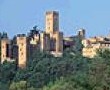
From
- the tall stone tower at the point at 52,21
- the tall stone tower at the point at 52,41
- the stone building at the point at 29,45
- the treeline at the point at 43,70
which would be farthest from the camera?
the tall stone tower at the point at 52,21

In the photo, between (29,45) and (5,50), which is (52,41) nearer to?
(29,45)

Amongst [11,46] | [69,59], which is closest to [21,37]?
[11,46]

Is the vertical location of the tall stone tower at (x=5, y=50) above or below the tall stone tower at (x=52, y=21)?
below

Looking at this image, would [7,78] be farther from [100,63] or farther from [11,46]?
[100,63]

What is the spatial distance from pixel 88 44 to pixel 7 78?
9.02 meters

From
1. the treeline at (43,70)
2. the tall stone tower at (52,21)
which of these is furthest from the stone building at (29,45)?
the treeline at (43,70)

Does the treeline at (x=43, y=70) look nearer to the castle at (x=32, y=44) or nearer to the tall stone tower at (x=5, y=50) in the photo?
the castle at (x=32, y=44)

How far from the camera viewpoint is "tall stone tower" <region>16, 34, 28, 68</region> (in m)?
56.0

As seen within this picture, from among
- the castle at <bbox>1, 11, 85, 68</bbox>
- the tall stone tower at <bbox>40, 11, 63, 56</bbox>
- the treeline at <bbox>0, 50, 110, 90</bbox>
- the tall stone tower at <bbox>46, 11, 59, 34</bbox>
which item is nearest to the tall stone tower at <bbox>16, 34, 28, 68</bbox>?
the castle at <bbox>1, 11, 85, 68</bbox>

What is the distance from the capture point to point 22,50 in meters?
57.2

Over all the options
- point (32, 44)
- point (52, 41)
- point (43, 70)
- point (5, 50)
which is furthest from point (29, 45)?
point (43, 70)

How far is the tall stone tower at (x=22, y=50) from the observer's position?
2207 inches

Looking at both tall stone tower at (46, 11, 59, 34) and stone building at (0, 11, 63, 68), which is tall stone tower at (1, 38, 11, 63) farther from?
tall stone tower at (46, 11, 59, 34)

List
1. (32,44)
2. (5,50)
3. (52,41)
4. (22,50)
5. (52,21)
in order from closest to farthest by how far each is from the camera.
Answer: (22,50)
(32,44)
(52,41)
(5,50)
(52,21)
